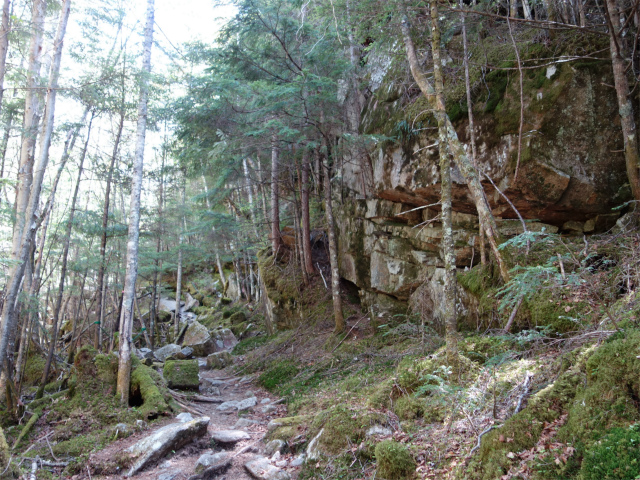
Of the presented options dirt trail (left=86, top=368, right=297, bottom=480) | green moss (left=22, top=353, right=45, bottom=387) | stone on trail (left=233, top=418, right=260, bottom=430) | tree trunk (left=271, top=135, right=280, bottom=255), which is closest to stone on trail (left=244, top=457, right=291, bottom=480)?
dirt trail (left=86, top=368, right=297, bottom=480)

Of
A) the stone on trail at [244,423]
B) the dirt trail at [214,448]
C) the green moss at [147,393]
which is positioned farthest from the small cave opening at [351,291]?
the green moss at [147,393]

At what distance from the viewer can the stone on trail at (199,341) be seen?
48.2 feet

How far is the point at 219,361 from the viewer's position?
12.9 meters

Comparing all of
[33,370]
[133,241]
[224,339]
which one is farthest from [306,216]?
[33,370]

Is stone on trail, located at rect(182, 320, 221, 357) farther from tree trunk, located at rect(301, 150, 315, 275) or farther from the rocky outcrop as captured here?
the rocky outcrop

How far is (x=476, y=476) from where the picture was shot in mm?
2932

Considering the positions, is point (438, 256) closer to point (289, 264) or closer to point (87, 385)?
point (289, 264)

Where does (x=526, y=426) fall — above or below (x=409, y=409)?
above

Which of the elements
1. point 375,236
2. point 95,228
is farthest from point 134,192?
point 375,236

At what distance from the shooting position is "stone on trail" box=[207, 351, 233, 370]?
12.8m

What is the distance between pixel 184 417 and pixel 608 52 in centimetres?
1024

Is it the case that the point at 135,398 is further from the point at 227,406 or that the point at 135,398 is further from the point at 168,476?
the point at 168,476

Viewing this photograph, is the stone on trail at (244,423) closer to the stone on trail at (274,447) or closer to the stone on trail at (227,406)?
the stone on trail at (227,406)

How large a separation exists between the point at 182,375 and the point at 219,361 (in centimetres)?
344
